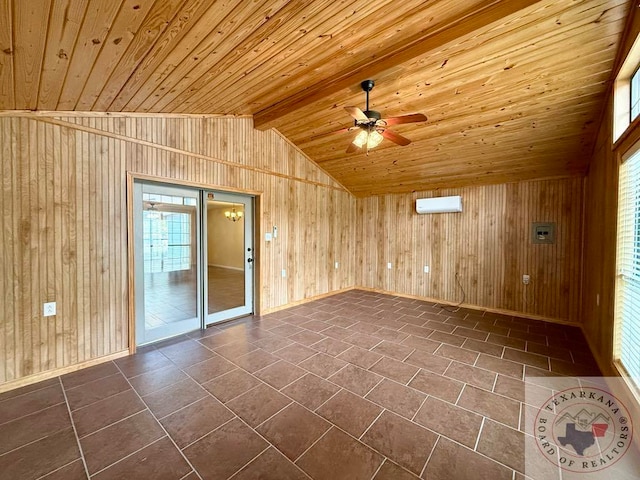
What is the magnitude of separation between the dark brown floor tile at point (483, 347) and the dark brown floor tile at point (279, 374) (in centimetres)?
209

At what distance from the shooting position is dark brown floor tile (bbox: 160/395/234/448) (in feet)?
5.80

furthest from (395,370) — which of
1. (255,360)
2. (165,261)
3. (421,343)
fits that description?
(165,261)

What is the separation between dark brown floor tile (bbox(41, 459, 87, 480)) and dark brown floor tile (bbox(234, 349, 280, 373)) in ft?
4.25

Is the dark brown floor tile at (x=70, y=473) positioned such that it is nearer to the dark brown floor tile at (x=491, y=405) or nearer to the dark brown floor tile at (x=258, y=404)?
the dark brown floor tile at (x=258, y=404)

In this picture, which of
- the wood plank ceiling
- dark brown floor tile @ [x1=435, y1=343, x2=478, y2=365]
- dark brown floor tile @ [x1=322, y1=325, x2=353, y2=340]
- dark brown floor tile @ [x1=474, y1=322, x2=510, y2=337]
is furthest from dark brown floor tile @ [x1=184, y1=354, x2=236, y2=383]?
dark brown floor tile @ [x1=474, y1=322, x2=510, y2=337]

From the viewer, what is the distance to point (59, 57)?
1708 millimetres

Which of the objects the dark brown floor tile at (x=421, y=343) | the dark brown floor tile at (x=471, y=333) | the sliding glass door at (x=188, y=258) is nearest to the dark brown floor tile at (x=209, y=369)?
the sliding glass door at (x=188, y=258)

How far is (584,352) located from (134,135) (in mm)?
5816

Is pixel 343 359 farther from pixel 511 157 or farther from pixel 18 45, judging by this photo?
pixel 511 157

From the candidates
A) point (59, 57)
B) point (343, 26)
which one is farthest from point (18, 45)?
point (343, 26)

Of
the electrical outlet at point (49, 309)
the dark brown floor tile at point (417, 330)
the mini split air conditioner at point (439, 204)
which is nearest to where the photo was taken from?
the electrical outlet at point (49, 309)

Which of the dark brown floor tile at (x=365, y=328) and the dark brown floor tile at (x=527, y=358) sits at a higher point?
the dark brown floor tile at (x=527, y=358)

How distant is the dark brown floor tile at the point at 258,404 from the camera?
195cm

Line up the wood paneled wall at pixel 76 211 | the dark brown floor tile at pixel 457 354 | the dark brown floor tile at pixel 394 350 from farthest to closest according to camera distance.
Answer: the dark brown floor tile at pixel 394 350 → the dark brown floor tile at pixel 457 354 → the wood paneled wall at pixel 76 211
